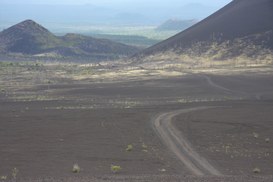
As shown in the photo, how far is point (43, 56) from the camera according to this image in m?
145

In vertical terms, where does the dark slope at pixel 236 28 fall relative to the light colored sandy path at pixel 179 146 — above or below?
above

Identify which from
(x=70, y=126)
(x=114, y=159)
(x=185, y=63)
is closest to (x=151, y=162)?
(x=114, y=159)

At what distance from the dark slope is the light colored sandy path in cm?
6199

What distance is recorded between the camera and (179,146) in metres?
31.2

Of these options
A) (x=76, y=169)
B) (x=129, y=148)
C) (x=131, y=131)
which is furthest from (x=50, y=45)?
(x=76, y=169)

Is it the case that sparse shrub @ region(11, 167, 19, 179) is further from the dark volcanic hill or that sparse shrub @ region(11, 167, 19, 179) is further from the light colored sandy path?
the dark volcanic hill

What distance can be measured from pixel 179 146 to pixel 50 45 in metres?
129

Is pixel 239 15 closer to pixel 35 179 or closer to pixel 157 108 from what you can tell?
pixel 157 108

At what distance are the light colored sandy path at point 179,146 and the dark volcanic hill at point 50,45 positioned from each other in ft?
351

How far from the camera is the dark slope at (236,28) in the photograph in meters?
103

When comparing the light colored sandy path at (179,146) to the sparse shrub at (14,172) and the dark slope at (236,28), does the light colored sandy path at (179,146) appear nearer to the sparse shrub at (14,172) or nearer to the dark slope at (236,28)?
the sparse shrub at (14,172)

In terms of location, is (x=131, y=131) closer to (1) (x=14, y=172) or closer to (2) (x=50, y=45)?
(1) (x=14, y=172)

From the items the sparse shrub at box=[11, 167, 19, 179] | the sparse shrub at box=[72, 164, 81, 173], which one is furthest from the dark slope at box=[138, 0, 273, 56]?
the sparse shrub at box=[11, 167, 19, 179]

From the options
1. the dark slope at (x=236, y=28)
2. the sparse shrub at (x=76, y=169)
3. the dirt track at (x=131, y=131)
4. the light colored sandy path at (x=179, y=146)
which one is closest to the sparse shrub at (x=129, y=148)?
the dirt track at (x=131, y=131)
